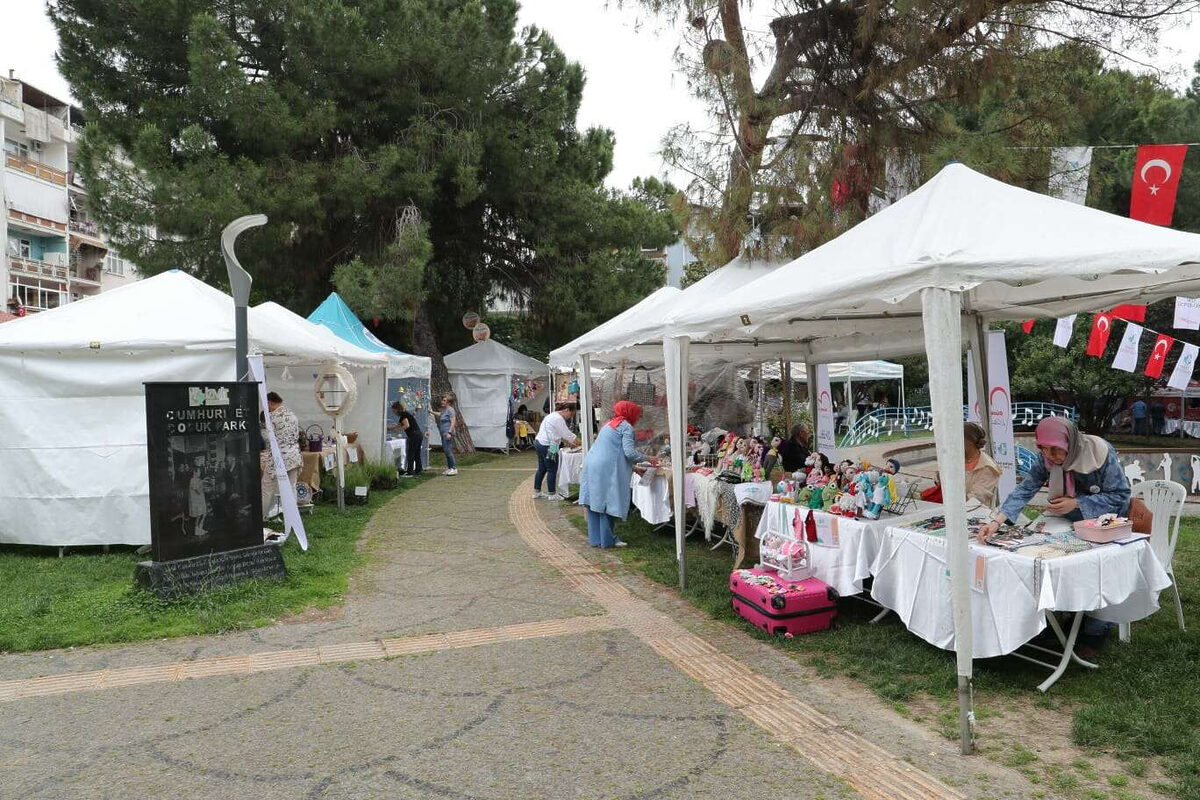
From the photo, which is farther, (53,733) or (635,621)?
(635,621)

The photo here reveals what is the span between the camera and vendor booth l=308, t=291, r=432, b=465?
14211 millimetres

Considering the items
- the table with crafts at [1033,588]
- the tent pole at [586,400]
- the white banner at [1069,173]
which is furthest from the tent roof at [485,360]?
the table with crafts at [1033,588]

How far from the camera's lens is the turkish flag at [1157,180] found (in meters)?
8.74

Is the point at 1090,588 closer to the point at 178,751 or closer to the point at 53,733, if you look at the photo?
the point at 178,751

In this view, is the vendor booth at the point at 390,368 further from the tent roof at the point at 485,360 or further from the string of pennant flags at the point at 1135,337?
the string of pennant flags at the point at 1135,337

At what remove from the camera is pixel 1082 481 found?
4.53m

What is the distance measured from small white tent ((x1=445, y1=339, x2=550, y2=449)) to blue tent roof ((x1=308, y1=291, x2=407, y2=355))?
515cm

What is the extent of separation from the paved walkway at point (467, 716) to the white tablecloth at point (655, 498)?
6.78ft

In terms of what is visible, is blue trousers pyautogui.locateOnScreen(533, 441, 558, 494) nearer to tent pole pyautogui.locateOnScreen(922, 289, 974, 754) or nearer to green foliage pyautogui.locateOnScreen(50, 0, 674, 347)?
green foliage pyautogui.locateOnScreen(50, 0, 674, 347)

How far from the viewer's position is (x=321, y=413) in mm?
13781

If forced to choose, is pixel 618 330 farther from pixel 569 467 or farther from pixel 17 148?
pixel 17 148

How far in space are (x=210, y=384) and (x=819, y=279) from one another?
4.96m

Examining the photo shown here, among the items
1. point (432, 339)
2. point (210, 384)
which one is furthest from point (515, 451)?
point (210, 384)

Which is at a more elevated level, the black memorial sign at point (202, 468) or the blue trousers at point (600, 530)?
the black memorial sign at point (202, 468)
